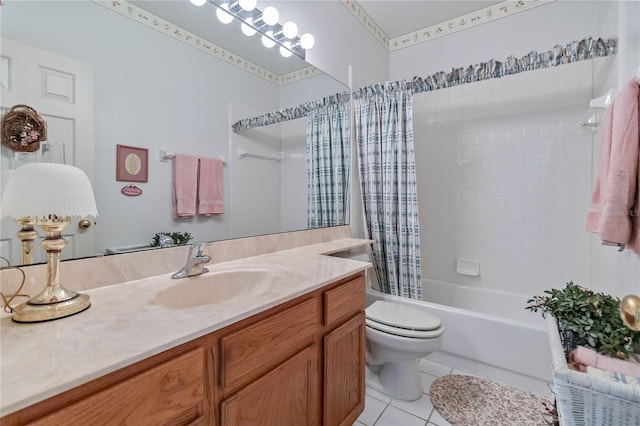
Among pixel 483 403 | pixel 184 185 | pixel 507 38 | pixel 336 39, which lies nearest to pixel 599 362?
pixel 483 403

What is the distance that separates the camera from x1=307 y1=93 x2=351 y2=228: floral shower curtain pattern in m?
1.87

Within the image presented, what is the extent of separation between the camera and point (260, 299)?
2.75 feet

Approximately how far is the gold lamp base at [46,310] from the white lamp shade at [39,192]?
0.72 ft

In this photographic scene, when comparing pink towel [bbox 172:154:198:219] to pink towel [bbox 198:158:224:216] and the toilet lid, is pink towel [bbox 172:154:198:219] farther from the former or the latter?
the toilet lid

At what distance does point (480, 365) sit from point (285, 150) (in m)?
1.79

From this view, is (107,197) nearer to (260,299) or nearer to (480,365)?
(260,299)

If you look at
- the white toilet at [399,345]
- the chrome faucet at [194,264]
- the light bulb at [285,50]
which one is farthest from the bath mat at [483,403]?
the light bulb at [285,50]

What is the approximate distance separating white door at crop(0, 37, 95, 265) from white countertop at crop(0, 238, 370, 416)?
8.0 inches

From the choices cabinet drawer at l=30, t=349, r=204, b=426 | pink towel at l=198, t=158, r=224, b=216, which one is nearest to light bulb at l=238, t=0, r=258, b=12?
pink towel at l=198, t=158, r=224, b=216

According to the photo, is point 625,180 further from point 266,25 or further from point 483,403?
point 266,25

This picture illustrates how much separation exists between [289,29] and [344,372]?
5.98 feet

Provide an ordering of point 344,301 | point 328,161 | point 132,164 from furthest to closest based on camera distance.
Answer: point 328,161 → point 344,301 → point 132,164

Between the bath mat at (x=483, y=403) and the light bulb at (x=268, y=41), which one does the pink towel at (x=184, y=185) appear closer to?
the light bulb at (x=268, y=41)

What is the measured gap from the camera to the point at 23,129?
804mm
